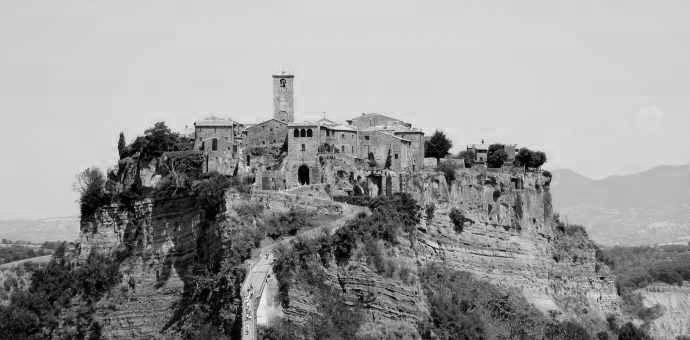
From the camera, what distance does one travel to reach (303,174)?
60188 millimetres

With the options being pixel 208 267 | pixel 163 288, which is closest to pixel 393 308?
pixel 208 267

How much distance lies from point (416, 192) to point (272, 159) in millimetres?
7355

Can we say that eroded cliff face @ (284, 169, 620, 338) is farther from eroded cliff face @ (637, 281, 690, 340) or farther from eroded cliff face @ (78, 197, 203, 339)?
eroded cliff face @ (637, 281, 690, 340)

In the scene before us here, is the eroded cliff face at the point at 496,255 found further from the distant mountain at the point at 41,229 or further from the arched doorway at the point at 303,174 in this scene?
the distant mountain at the point at 41,229

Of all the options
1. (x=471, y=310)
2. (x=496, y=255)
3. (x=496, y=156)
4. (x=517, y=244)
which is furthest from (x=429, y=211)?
(x=496, y=156)

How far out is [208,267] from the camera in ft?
177

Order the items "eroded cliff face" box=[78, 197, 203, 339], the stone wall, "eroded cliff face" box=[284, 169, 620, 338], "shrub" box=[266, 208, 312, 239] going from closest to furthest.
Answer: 1. "eroded cliff face" box=[284, 169, 620, 338]
2. "shrub" box=[266, 208, 312, 239]
3. the stone wall
4. "eroded cliff face" box=[78, 197, 203, 339]

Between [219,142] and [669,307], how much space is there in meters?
47.5

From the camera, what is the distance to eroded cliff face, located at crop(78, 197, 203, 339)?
5716 centimetres

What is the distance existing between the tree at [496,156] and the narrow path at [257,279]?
16.1 meters

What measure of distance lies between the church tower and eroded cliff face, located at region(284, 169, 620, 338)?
795 cm

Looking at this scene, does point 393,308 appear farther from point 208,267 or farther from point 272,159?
point 272,159

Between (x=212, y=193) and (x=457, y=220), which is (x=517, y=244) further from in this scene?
(x=212, y=193)

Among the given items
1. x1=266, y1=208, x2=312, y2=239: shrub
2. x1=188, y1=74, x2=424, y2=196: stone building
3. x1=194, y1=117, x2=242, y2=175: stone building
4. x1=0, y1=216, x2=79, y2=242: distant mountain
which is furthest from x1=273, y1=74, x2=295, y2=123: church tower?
x1=0, y1=216, x2=79, y2=242: distant mountain
